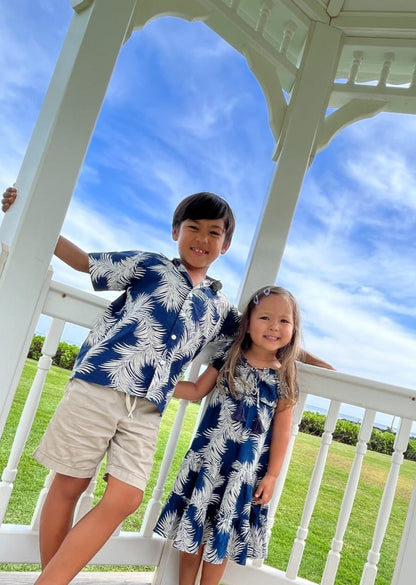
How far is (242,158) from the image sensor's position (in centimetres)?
2197

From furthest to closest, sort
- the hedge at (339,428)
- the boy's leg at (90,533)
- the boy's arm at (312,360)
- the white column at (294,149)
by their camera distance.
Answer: the hedge at (339,428) → the white column at (294,149) → the boy's arm at (312,360) → the boy's leg at (90,533)

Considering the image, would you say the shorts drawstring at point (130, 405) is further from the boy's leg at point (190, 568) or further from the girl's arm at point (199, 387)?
the boy's leg at point (190, 568)

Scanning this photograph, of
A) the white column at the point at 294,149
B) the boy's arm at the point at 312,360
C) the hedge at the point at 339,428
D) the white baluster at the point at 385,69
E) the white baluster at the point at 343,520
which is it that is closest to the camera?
Answer: the white baluster at the point at 343,520

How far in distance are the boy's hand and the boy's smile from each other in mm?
577

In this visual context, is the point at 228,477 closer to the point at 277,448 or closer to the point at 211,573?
the point at 277,448

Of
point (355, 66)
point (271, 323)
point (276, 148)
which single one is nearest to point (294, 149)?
point (276, 148)

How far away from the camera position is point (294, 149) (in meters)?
2.20

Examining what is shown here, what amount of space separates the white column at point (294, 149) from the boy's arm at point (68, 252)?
0.70m

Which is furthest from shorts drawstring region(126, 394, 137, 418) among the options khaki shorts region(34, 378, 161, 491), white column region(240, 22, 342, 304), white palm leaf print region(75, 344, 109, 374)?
white column region(240, 22, 342, 304)

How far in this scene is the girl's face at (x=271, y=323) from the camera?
71.5 inches

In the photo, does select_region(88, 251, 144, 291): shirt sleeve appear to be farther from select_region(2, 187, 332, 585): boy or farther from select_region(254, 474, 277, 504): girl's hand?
select_region(254, 474, 277, 504): girl's hand

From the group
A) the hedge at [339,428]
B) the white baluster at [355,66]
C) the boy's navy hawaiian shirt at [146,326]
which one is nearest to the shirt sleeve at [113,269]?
the boy's navy hawaiian shirt at [146,326]

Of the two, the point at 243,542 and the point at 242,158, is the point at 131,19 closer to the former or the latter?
the point at 243,542

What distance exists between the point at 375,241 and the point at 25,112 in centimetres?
1520
